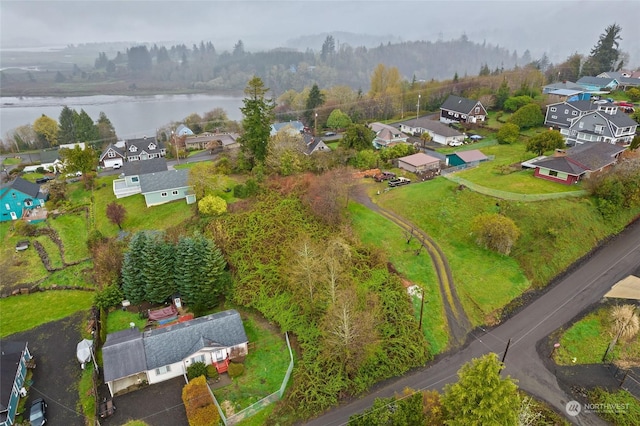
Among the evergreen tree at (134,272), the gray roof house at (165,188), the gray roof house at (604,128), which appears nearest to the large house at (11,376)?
the evergreen tree at (134,272)

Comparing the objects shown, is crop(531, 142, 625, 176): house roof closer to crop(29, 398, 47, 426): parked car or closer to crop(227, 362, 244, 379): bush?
crop(227, 362, 244, 379): bush

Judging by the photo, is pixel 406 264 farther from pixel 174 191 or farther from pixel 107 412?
pixel 174 191

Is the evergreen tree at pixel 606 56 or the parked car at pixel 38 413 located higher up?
the evergreen tree at pixel 606 56

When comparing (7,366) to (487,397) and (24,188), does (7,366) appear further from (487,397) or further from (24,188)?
(24,188)

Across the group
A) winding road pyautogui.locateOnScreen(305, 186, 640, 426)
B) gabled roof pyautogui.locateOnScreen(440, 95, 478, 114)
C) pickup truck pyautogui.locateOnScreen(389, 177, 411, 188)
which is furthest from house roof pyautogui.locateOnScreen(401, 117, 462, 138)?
winding road pyautogui.locateOnScreen(305, 186, 640, 426)

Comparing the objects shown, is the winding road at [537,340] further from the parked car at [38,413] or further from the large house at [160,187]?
the large house at [160,187]

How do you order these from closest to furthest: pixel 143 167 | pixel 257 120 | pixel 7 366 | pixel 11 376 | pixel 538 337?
pixel 11 376, pixel 7 366, pixel 538 337, pixel 257 120, pixel 143 167

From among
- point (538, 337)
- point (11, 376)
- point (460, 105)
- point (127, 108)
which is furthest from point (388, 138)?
point (127, 108)
